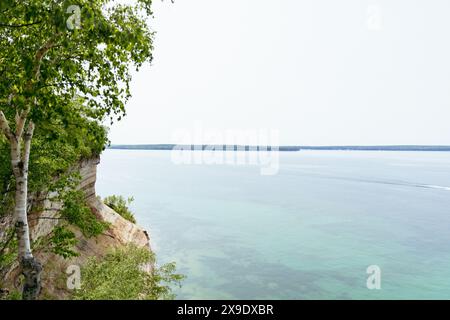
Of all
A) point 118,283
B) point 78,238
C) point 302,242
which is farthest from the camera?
point 302,242

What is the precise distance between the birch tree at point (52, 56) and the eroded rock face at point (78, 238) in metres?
4.22

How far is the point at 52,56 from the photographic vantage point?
9.51 m

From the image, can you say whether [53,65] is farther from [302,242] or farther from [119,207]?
[302,242]

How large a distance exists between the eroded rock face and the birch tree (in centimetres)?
422

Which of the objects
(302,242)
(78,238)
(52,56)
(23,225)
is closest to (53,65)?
(52,56)

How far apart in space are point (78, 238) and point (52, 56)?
20704 millimetres

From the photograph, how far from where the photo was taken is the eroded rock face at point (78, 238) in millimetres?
19078

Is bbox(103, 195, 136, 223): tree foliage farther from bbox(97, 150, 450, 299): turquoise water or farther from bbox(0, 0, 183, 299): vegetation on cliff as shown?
bbox(0, 0, 183, 299): vegetation on cliff

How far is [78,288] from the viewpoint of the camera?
17125mm

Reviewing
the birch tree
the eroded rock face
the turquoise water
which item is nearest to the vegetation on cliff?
the birch tree

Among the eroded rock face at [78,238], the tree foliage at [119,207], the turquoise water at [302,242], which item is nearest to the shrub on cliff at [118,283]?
the eroded rock face at [78,238]

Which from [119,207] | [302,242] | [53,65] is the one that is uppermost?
[53,65]
